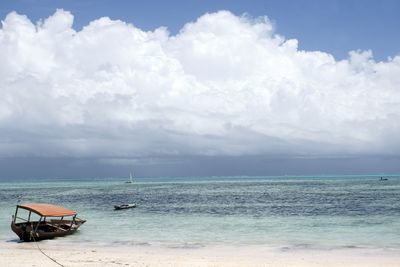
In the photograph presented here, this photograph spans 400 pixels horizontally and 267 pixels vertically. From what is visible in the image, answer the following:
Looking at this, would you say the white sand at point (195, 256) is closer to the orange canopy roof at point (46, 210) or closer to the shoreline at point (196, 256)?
the shoreline at point (196, 256)

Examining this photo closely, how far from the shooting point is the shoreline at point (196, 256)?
24.3 metres

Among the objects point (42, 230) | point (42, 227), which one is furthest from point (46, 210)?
point (42, 227)

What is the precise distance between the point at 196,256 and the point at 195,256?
60 mm

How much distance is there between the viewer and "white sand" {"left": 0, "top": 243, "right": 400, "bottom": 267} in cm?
2425

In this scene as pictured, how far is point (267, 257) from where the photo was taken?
26406 millimetres

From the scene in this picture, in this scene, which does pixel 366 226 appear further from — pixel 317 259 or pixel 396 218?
pixel 317 259

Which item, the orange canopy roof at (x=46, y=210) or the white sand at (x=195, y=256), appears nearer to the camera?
the white sand at (x=195, y=256)

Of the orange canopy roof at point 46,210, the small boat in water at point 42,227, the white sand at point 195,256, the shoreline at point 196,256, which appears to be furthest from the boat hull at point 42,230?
the white sand at point 195,256

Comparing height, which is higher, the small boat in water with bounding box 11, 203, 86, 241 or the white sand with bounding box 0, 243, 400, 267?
the small boat in water with bounding box 11, 203, 86, 241

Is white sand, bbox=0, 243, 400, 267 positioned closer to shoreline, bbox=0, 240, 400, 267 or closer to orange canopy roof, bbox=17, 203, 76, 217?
shoreline, bbox=0, 240, 400, 267

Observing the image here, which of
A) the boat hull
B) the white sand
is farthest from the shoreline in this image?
the boat hull

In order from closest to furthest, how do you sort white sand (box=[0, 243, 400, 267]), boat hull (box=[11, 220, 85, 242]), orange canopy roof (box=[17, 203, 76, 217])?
1. white sand (box=[0, 243, 400, 267])
2. boat hull (box=[11, 220, 85, 242])
3. orange canopy roof (box=[17, 203, 76, 217])

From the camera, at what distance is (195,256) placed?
87.6 feet

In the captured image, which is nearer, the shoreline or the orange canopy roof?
the shoreline
